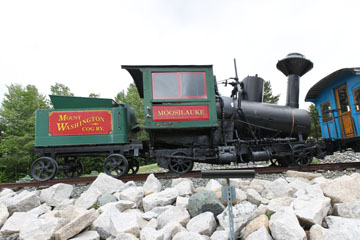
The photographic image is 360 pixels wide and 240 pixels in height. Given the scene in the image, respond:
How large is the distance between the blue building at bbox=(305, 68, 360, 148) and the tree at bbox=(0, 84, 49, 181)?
70.0 ft

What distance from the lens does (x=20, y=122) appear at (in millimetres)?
21328

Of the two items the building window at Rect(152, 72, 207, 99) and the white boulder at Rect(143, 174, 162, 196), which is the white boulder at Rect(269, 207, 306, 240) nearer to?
the white boulder at Rect(143, 174, 162, 196)

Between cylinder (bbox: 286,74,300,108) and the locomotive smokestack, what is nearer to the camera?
the locomotive smokestack

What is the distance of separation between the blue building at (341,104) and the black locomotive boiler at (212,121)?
1.11m

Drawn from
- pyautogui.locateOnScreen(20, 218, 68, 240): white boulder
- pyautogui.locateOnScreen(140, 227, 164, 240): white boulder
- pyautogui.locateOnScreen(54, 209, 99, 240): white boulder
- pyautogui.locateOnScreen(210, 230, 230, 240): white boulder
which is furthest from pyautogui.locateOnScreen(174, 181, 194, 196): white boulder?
pyautogui.locateOnScreen(20, 218, 68, 240): white boulder

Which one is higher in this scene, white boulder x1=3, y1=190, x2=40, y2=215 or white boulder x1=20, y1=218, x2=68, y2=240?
white boulder x1=3, y1=190, x2=40, y2=215

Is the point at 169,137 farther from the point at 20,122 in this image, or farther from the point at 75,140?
the point at 20,122

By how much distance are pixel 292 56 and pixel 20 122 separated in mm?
24218

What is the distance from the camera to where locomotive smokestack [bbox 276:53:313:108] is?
680cm

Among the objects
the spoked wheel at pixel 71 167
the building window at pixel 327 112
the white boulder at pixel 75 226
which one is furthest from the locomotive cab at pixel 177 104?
the building window at pixel 327 112

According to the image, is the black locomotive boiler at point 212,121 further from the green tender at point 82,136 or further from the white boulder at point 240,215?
the white boulder at point 240,215

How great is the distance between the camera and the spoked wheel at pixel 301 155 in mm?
6129

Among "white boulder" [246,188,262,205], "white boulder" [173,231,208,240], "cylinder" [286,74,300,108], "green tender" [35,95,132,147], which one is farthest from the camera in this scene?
"cylinder" [286,74,300,108]

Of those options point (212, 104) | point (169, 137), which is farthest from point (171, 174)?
point (212, 104)
